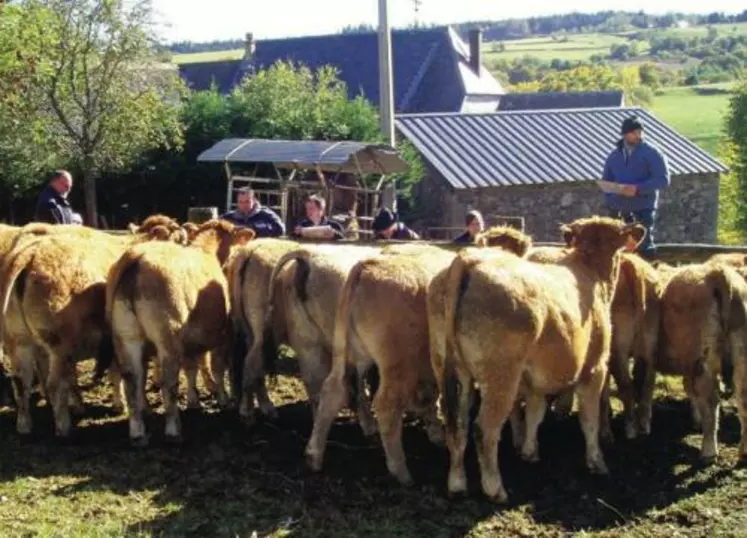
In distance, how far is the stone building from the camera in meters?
25.6

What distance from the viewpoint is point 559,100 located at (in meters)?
49.5

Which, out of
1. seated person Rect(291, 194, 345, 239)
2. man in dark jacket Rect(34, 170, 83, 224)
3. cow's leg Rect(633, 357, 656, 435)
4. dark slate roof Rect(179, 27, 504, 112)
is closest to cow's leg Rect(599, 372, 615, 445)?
cow's leg Rect(633, 357, 656, 435)

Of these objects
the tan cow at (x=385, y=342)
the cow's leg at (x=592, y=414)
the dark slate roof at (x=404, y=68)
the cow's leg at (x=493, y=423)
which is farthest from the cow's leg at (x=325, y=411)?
the dark slate roof at (x=404, y=68)

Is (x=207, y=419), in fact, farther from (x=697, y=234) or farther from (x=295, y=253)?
(x=697, y=234)

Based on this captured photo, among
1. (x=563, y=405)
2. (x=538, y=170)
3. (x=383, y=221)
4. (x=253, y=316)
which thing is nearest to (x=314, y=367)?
(x=253, y=316)

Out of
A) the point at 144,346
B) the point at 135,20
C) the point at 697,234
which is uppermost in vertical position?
the point at 135,20

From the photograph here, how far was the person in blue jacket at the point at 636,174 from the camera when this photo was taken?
1105 centimetres

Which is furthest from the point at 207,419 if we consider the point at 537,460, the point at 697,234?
the point at 697,234

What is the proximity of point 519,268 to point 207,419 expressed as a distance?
11.3 ft

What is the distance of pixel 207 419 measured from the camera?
931 cm

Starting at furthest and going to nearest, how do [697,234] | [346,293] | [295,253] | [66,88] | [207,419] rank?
1. [697,234]
2. [66,88]
3. [207,419]
4. [295,253]
5. [346,293]

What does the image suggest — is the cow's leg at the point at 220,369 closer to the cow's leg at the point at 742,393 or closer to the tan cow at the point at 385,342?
the tan cow at the point at 385,342

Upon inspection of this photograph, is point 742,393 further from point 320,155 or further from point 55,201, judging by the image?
point 320,155

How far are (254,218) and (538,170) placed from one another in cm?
1557
